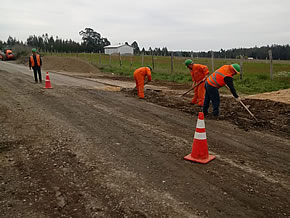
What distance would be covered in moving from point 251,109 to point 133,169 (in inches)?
221

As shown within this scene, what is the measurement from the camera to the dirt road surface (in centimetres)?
309

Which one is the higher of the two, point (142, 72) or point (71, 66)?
point (142, 72)

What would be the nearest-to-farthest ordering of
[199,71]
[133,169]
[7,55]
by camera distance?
[133,169] → [199,71] → [7,55]

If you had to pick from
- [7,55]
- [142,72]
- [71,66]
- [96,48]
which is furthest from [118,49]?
[142,72]

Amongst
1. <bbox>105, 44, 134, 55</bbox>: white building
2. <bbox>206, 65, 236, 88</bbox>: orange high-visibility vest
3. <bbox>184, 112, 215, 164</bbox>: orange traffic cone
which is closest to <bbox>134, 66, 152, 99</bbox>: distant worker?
<bbox>206, 65, 236, 88</bbox>: orange high-visibility vest

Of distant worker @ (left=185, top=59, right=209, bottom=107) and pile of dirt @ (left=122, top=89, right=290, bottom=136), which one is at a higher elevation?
distant worker @ (left=185, top=59, right=209, bottom=107)

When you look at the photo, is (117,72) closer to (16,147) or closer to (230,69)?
(230,69)

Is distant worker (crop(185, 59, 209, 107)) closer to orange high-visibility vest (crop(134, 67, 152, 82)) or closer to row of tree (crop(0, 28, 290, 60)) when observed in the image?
orange high-visibility vest (crop(134, 67, 152, 82))

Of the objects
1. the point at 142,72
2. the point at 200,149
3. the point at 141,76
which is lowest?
the point at 200,149

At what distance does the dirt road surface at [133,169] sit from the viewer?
122 inches

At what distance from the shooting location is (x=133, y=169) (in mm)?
4066

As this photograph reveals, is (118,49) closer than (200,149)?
No

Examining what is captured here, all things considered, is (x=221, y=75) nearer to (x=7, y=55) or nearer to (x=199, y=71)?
(x=199, y=71)

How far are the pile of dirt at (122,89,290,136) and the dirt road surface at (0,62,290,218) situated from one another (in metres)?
0.38
